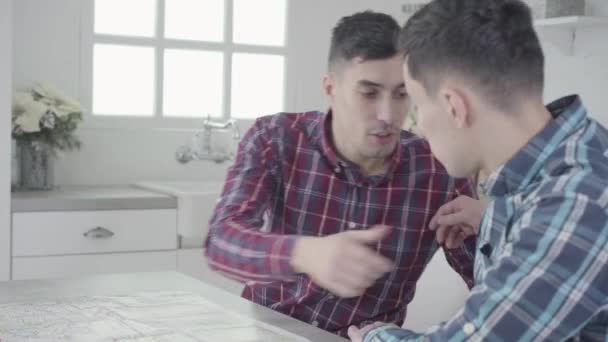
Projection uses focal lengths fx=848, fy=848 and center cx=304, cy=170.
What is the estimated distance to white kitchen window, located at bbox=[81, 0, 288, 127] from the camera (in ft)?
12.0

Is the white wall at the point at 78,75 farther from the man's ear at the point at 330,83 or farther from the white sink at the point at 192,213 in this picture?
the man's ear at the point at 330,83

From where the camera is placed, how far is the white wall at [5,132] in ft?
9.63

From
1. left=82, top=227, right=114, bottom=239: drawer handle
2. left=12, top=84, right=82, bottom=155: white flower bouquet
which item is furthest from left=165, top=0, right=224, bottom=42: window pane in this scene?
left=82, top=227, right=114, bottom=239: drawer handle

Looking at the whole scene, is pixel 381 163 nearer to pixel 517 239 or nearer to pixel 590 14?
pixel 517 239

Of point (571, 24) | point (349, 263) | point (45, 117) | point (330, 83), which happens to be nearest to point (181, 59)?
point (45, 117)

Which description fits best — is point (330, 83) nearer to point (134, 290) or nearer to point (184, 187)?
point (134, 290)

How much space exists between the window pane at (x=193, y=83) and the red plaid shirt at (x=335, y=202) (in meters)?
2.03

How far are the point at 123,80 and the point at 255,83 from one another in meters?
0.63

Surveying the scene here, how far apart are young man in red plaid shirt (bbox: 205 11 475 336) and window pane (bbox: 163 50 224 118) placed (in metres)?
2.01

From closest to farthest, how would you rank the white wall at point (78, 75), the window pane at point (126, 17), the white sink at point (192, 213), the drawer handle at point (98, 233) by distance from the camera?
the drawer handle at point (98, 233) < the white sink at point (192, 213) < the white wall at point (78, 75) < the window pane at point (126, 17)

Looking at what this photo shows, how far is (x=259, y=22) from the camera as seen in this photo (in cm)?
395

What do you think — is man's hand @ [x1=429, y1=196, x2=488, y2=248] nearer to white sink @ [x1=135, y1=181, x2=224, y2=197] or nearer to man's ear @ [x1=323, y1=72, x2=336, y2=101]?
man's ear @ [x1=323, y1=72, x2=336, y2=101]

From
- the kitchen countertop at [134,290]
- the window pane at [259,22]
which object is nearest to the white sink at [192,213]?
the window pane at [259,22]

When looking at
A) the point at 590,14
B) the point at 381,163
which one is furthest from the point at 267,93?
the point at 381,163
